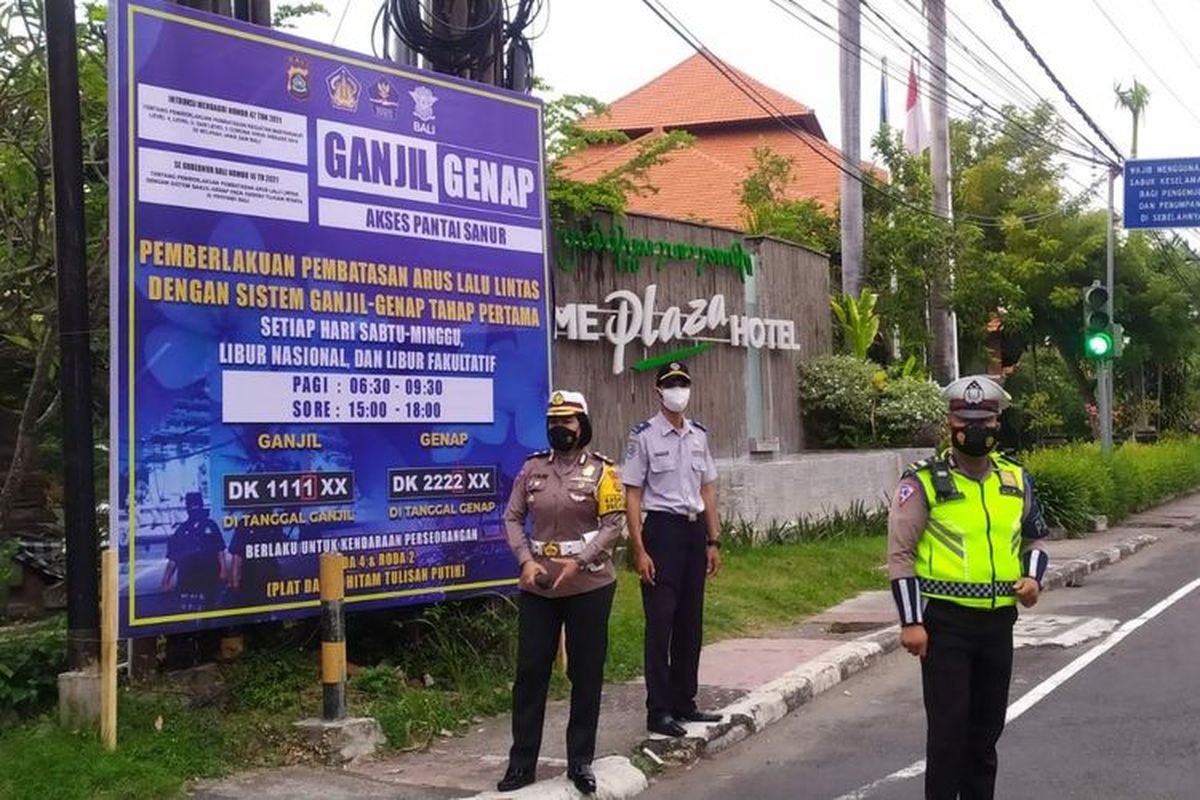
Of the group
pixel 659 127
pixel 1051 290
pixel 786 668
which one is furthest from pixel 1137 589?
pixel 659 127

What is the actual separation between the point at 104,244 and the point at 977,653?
533 centimetres

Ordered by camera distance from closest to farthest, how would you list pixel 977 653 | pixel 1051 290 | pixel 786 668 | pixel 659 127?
pixel 977 653 < pixel 786 668 < pixel 1051 290 < pixel 659 127

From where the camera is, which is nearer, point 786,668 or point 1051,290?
point 786,668

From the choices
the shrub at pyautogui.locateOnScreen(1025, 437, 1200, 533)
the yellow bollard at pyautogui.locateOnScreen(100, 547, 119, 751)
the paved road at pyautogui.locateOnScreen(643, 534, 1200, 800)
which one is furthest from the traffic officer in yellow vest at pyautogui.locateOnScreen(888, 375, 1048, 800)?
the shrub at pyautogui.locateOnScreen(1025, 437, 1200, 533)

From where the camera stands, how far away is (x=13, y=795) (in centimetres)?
560

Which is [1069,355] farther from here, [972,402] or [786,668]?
[972,402]

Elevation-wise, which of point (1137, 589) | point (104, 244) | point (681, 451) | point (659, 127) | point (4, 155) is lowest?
point (1137, 589)

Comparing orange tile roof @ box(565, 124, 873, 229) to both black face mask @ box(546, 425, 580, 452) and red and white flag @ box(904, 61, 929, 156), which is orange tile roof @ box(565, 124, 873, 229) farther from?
black face mask @ box(546, 425, 580, 452)

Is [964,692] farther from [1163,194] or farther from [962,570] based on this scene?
[1163,194]

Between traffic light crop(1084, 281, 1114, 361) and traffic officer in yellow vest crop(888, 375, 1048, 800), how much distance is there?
1574cm

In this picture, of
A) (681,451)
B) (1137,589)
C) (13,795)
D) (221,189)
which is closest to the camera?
(13,795)

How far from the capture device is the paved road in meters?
6.40

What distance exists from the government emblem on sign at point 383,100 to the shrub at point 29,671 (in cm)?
326

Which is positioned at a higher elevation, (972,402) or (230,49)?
(230,49)
